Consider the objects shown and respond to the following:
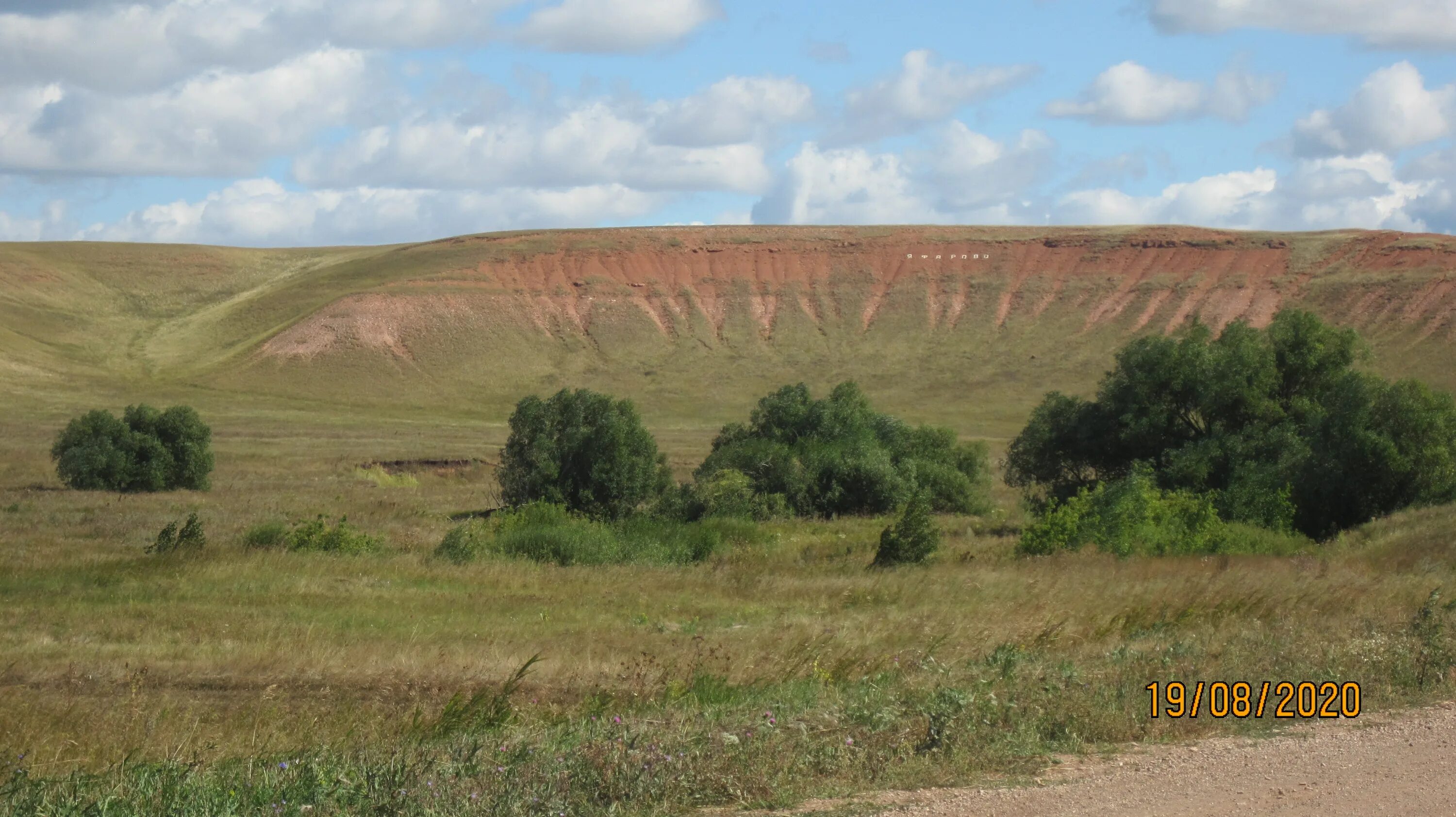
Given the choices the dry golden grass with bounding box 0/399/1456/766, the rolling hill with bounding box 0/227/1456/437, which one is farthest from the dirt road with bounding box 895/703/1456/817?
the rolling hill with bounding box 0/227/1456/437

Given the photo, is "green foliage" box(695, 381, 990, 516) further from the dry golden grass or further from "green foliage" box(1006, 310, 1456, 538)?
the dry golden grass

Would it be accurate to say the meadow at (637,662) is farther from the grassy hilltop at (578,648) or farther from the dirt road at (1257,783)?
the dirt road at (1257,783)

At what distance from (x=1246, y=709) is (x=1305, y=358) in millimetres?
22630

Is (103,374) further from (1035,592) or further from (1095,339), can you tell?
(1035,592)

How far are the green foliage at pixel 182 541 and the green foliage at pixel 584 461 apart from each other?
915 centimetres

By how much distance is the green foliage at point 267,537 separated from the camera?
21.4m

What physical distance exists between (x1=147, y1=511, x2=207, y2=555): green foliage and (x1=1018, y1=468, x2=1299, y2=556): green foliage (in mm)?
13490

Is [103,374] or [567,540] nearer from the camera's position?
[567,540]

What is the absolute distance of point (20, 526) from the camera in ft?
85.2

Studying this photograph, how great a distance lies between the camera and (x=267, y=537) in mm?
22031

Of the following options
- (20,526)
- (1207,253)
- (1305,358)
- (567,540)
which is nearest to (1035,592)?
(567,540)

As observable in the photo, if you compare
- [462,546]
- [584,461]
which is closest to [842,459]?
[584,461]
